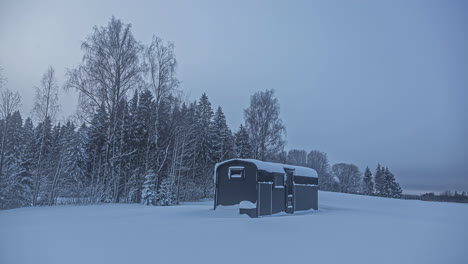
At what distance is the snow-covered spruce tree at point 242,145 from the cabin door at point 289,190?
14692 mm

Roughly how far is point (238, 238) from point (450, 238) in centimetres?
622

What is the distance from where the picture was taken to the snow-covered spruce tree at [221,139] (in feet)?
106

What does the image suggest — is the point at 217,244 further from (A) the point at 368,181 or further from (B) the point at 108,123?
(A) the point at 368,181

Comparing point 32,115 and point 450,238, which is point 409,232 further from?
point 32,115

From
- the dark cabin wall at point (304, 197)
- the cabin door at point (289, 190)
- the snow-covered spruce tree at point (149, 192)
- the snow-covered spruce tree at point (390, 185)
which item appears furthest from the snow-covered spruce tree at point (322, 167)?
the snow-covered spruce tree at point (149, 192)

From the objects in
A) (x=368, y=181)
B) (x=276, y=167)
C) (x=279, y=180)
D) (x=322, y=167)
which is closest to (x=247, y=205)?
(x=276, y=167)

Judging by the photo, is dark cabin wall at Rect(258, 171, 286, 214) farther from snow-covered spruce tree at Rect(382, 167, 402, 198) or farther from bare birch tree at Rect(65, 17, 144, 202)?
snow-covered spruce tree at Rect(382, 167, 402, 198)

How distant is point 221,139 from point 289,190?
53.6 ft

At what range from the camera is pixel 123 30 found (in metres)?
18.3

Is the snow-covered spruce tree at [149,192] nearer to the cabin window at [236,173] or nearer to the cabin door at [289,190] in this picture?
the cabin window at [236,173]

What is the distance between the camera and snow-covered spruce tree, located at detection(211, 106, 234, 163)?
32.4 m

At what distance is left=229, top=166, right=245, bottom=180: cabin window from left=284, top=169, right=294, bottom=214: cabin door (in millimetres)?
3845

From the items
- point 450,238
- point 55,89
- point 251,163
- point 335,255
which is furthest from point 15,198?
point 450,238

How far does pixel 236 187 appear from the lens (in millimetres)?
14008
